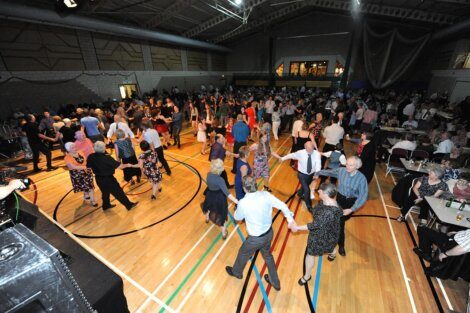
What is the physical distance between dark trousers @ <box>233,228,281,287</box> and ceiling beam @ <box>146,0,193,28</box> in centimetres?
1623

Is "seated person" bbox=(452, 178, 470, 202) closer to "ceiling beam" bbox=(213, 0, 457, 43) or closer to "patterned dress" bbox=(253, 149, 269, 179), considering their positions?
"patterned dress" bbox=(253, 149, 269, 179)

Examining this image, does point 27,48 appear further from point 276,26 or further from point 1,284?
point 276,26

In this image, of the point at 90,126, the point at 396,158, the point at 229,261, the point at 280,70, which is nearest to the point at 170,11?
the point at 90,126

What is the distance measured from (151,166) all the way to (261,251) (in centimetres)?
348

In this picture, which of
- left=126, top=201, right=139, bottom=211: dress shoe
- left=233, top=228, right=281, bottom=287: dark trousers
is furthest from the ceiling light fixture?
left=233, top=228, right=281, bottom=287: dark trousers

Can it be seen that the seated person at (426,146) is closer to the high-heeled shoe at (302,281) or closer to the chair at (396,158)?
the chair at (396,158)

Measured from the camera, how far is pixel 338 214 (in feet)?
9.02

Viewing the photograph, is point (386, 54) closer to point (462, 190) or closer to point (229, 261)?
point (462, 190)

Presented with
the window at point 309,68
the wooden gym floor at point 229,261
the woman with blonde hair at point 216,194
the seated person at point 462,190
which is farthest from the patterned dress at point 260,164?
the window at point 309,68

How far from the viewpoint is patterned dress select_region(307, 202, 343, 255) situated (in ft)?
8.91

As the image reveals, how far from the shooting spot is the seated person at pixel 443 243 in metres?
2.79

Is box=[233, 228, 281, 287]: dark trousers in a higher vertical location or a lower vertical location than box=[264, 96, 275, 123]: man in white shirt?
lower

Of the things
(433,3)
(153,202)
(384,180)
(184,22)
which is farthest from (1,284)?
(184,22)

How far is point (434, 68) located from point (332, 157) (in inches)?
808
